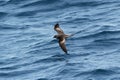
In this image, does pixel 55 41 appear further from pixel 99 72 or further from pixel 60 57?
pixel 99 72

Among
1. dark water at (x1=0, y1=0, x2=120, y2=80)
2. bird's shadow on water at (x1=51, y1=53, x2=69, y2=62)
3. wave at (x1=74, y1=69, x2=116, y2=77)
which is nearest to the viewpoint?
wave at (x1=74, y1=69, x2=116, y2=77)

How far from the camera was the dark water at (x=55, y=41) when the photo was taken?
65.5ft

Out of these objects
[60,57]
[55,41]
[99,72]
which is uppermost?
[55,41]

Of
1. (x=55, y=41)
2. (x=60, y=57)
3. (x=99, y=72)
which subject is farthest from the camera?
(x=55, y=41)

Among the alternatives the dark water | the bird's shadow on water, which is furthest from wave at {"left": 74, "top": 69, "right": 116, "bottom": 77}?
the bird's shadow on water

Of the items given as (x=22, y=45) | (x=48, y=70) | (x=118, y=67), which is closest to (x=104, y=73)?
(x=118, y=67)

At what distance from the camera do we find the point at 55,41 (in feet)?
77.2

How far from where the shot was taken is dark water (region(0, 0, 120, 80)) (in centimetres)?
1997

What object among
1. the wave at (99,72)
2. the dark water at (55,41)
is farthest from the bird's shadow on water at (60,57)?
the wave at (99,72)

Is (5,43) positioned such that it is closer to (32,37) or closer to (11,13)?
(32,37)

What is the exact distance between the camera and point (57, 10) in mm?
26703

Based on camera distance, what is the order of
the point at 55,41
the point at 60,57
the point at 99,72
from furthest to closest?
the point at 55,41, the point at 60,57, the point at 99,72

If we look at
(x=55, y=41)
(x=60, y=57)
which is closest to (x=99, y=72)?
(x=60, y=57)

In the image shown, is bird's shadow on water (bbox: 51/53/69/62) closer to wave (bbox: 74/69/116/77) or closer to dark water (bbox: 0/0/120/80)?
dark water (bbox: 0/0/120/80)
